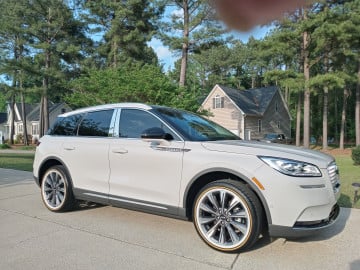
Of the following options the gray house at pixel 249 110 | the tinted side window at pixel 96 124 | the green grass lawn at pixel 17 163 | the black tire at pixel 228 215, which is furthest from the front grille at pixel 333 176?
the gray house at pixel 249 110

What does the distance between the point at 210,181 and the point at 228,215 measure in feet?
1.49

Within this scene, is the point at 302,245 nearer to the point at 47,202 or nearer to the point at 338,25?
the point at 47,202

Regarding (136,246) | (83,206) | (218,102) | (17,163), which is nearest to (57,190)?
(83,206)

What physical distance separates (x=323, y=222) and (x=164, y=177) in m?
1.84

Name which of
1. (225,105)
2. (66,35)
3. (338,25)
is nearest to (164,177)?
(338,25)

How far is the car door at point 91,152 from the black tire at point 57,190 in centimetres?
20

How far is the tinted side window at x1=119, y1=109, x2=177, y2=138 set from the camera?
4520 millimetres

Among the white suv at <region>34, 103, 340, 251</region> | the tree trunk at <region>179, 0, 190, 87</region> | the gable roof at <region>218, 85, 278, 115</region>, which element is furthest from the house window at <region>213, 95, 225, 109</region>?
the white suv at <region>34, 103, 340, 251</region>

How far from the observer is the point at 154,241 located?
4109 millimetres

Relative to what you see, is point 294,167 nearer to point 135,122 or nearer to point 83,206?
point 135,122

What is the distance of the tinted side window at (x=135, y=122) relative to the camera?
452cm

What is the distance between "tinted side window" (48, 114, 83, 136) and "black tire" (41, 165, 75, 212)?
57 cm

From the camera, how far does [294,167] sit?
136 inches

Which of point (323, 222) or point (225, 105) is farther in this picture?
point (225, 105)
